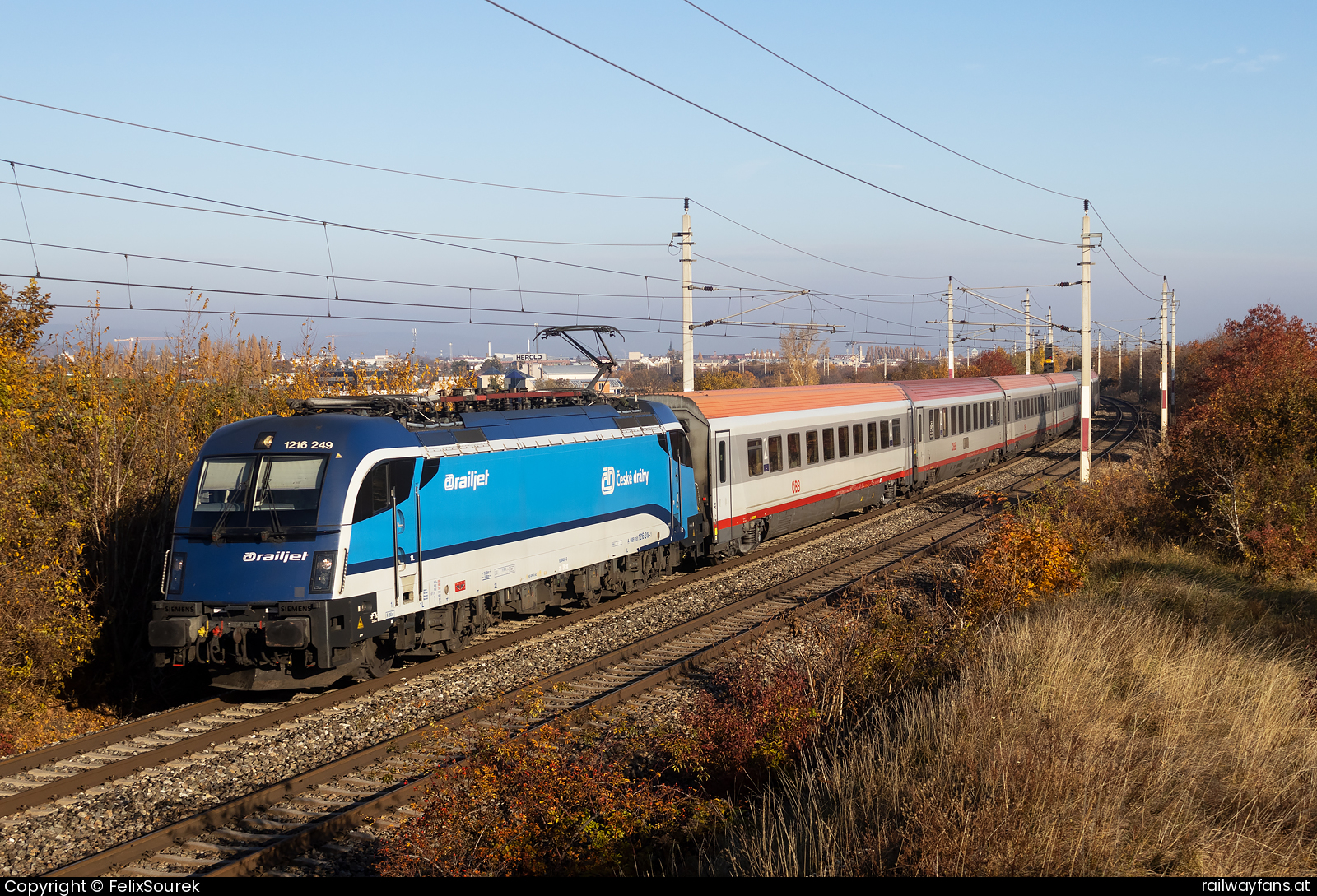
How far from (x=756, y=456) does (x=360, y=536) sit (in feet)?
34.2

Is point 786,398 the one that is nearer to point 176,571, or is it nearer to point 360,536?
point 360,536

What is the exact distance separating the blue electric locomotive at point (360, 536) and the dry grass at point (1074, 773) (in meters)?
5.03

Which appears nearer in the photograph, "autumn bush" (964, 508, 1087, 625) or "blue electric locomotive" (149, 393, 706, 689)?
"blue electric locomotive" (149, 393, 706, 689)

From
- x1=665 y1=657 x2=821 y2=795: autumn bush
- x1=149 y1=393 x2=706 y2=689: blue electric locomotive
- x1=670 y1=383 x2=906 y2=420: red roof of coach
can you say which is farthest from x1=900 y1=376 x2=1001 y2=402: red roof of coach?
x1=665 y1=657 x2=821 y2=795: autumn bush

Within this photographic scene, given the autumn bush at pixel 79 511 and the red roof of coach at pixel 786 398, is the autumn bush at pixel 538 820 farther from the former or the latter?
the red roof of coach at pixel 786 398

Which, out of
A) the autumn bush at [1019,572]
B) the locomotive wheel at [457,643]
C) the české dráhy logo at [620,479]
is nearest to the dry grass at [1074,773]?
the autumn bush at [1019,572]

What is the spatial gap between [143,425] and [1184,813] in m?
13.3

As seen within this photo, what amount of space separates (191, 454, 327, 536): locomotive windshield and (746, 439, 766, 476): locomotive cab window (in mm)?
10232

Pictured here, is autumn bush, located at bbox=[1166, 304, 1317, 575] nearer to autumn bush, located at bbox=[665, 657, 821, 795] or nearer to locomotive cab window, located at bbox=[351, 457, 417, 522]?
autumn bush, located at bbox=[665, 657, 821, 795]

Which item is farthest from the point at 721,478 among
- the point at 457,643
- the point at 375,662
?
the point at 375,662

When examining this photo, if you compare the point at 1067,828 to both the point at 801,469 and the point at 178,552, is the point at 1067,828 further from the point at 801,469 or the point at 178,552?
the point at 801,469

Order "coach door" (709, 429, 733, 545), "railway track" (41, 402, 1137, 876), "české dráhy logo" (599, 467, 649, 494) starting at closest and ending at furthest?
"railway track" (41, 402, 1137, 876) < "české dráhy logo" (599, 467, 649, 494) < "coach door" (709, 429, 733, 545)

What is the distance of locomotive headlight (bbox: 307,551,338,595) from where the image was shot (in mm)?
9703

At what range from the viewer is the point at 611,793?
7.14 m
